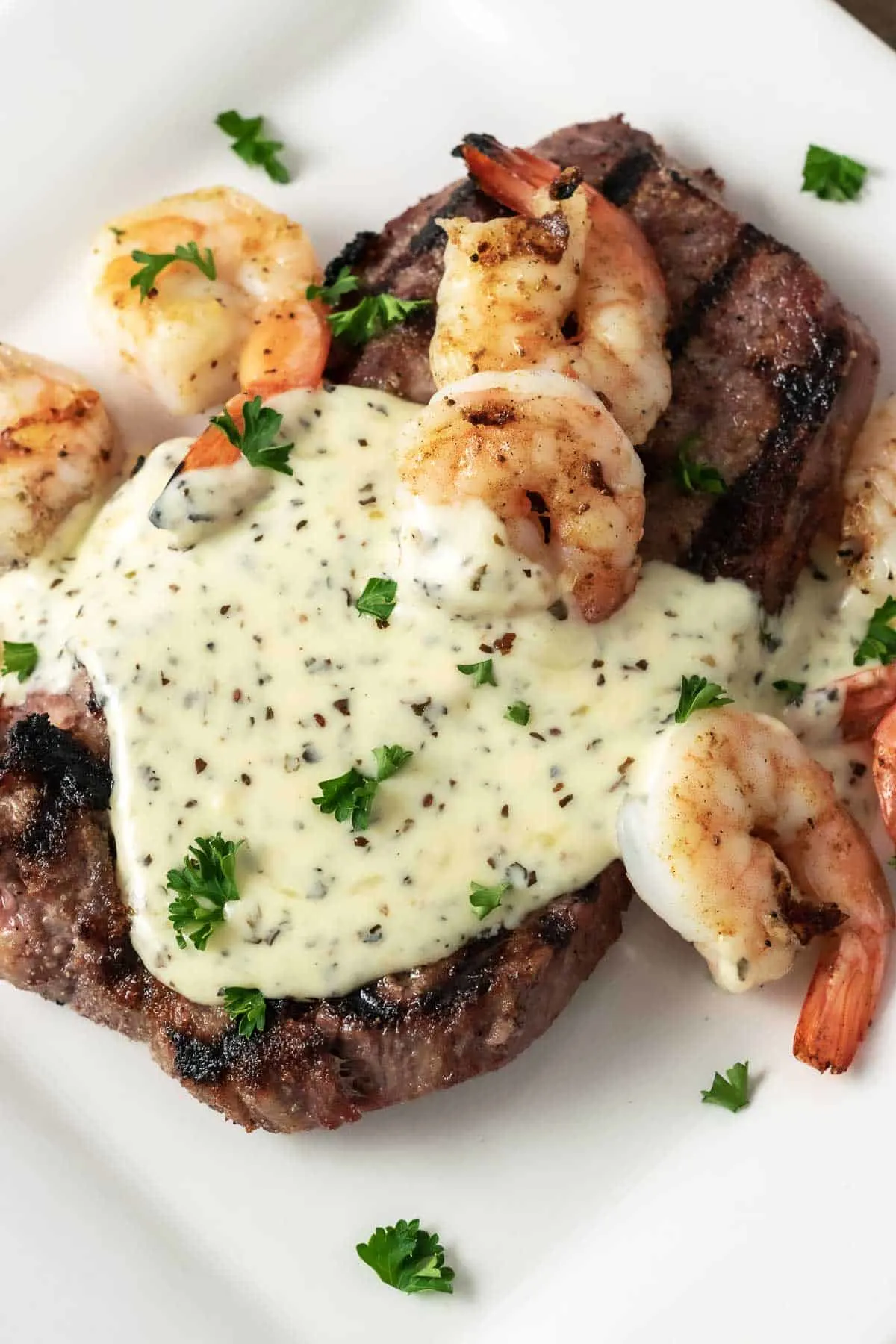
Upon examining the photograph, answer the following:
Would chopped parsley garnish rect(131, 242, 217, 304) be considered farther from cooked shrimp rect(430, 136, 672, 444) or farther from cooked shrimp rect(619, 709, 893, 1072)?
cooked shrimp rect(619, 709, 893, 1072)

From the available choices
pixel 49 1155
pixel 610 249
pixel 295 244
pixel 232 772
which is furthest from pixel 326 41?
pixel 49 1155

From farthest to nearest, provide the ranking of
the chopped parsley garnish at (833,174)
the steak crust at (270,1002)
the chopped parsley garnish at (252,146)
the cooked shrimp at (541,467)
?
the chopped parsley garnish at (252,146), the chopped parsley garnish at (833,174), the steak crust at (270,1002), the cooked shrimp at (541,467)

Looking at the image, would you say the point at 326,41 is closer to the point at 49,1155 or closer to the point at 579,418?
the point at 579,418

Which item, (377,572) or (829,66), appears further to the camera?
(829,66)

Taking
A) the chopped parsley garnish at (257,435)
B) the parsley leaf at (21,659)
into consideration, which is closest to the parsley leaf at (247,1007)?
the parsley leaf at (21,659)

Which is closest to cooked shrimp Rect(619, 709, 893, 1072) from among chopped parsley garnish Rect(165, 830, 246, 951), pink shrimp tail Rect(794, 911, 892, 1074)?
pink shrimp tail Rect(794, 911, 892, 1074)

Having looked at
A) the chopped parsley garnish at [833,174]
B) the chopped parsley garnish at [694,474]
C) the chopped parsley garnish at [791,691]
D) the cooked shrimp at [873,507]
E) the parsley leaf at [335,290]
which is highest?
the chopped parsley garnish at [833,174]

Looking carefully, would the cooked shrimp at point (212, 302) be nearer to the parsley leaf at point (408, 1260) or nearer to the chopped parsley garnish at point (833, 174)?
the chopped parsley garnish at point (833, 174)
